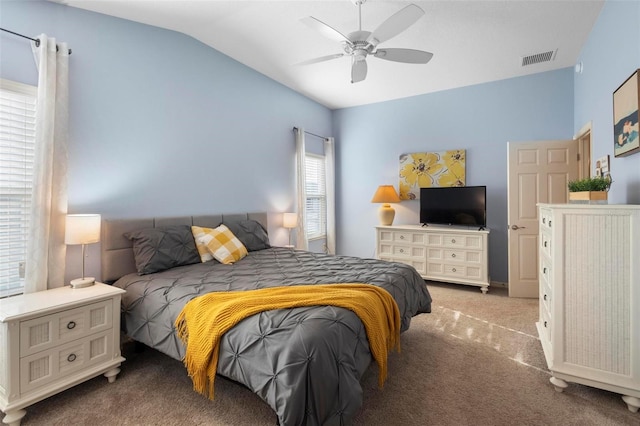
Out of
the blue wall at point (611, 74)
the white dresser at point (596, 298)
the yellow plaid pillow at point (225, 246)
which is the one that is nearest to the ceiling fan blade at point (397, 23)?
the blue wall at point (611, 74)

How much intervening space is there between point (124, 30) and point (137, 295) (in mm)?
2364

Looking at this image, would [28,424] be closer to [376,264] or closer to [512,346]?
[376,264]

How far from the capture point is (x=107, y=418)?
5.88 feet

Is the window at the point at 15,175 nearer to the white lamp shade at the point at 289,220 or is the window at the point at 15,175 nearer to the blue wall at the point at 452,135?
the white lamp shade at the point at 289,220

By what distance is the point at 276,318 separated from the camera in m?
1.59

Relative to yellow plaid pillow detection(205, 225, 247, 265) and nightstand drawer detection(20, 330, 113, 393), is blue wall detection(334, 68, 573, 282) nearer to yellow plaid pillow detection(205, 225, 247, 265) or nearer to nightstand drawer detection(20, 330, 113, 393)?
yellow plaid pillow detection(205, 225, 247, 265)

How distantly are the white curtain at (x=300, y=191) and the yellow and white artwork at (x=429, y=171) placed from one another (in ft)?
5.50

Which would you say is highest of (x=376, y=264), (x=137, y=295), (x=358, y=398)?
(x=376, y=264)

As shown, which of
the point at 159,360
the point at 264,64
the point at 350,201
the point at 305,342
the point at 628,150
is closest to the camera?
the point at 305,342

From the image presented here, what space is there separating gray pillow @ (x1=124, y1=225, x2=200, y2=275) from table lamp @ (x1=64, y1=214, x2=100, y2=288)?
37 centimetres

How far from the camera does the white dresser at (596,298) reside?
1.84m

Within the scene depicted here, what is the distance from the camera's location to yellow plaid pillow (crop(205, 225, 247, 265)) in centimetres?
298

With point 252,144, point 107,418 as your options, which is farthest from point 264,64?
point 107,418

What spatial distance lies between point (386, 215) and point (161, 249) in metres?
3.33
